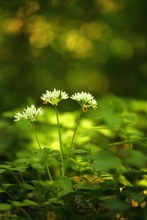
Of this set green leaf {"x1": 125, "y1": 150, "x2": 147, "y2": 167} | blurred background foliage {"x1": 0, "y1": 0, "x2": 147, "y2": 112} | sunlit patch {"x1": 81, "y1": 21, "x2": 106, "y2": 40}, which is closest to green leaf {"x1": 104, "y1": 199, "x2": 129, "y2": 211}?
green leaf {"x1": 125, "y1": 150, "x2": 147, "y2": 167}

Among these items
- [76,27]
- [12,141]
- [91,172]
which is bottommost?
[91,172]

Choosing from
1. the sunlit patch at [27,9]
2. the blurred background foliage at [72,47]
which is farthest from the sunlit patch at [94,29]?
the sunlit patch at [27,9]

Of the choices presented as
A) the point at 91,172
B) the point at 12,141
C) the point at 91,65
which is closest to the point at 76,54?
the point at 91,65

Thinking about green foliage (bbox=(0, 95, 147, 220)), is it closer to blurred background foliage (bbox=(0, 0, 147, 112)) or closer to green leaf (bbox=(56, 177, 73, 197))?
green leaf (bbox=(56, 177, 73, 197))

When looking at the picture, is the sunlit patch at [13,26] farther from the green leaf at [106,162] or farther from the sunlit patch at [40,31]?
the green leaf at [106,162]

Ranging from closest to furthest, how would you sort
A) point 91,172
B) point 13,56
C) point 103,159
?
point 103,159, point 91,172, point 13,56

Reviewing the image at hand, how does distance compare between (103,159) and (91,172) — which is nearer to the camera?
(103,159)

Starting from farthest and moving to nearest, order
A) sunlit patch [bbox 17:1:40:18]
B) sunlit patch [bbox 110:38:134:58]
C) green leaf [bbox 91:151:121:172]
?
sunlit patch [bbox 17:1:40:18] < sunlit patch [bbox 110:38:134:58] < green leaf [bbox 91:151:121:172]

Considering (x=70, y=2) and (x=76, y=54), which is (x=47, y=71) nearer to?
(x=76, y=54)
